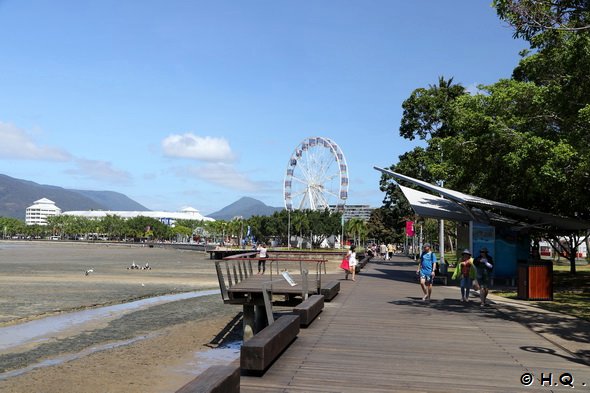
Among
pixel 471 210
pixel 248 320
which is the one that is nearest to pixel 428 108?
pixel 471 210

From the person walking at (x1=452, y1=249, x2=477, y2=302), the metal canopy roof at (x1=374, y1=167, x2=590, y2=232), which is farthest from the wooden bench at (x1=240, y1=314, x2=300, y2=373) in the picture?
the metal canopy roof at (x1=374, y1=167, x2=590, y2=232)

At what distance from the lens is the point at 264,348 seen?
712cm

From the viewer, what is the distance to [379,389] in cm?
675

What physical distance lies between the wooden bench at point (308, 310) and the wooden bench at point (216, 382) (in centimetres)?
528

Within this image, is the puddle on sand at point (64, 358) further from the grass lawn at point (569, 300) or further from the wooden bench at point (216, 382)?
Result: the grass lawn at point (569, 300)

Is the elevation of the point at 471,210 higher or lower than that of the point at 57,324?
higher

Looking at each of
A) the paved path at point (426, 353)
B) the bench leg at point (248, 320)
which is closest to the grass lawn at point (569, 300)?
the paved path at point (426, 353)

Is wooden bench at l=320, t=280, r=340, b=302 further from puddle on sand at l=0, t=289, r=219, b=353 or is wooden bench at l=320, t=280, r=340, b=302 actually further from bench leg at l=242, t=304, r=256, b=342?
puddle on sand at l=0, t=289, r=219, b=353

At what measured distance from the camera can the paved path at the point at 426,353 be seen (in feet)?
23.1

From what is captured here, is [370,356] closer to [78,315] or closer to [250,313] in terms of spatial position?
[250,313]

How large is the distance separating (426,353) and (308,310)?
2857mm

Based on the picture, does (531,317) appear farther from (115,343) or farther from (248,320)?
(115,343)

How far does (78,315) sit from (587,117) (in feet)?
52.2

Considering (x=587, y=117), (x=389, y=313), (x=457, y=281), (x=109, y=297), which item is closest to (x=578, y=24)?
(x=587, y=117)
